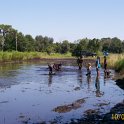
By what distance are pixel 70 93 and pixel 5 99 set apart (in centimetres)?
485

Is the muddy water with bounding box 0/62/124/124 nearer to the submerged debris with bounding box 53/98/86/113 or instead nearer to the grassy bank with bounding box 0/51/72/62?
the submerged debris with bounding box 53/98/86/113

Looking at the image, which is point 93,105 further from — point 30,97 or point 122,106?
point 30,97

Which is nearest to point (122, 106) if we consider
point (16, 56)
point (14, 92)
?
point (14, 92)

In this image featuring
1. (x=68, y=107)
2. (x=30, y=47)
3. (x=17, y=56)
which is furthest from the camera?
(x=30, y=47)

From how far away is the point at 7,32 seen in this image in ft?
378

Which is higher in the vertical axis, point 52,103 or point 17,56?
point 17,56
